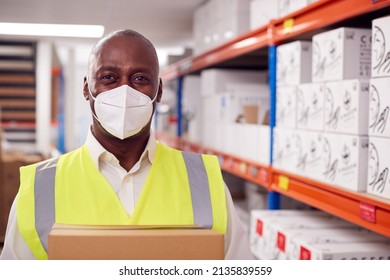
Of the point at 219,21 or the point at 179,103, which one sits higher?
the point at 219,21

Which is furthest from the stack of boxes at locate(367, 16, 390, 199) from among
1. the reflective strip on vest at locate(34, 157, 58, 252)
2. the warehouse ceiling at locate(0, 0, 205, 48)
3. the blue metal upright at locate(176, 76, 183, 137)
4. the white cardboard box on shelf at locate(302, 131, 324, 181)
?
the blue metal upright at locate(176, 76, 183, 137)

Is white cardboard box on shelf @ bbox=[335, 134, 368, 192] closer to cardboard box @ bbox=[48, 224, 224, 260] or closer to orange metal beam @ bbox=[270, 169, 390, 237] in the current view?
orange metal beam @ bbox=[270, 169, 390, 237]

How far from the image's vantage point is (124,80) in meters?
1.29

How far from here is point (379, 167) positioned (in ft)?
5.48

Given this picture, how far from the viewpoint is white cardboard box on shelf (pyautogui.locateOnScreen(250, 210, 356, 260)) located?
238 centimetres

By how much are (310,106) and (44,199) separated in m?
1.23

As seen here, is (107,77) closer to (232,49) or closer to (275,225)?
(275,225)

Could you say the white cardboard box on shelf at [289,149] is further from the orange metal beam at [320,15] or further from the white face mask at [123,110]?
the white face mask at [123,110]

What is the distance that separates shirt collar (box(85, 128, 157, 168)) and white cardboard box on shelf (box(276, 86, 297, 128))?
3.45 ft

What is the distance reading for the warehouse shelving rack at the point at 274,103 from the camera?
1.68 metres

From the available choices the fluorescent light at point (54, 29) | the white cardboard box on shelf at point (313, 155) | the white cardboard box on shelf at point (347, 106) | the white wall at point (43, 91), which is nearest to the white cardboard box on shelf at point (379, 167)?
the white cardboard box on shelf at point (347, 106)

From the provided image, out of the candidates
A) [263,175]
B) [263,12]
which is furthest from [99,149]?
[263,12]

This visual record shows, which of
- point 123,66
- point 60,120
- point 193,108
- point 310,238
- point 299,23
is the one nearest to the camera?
point 123,66
